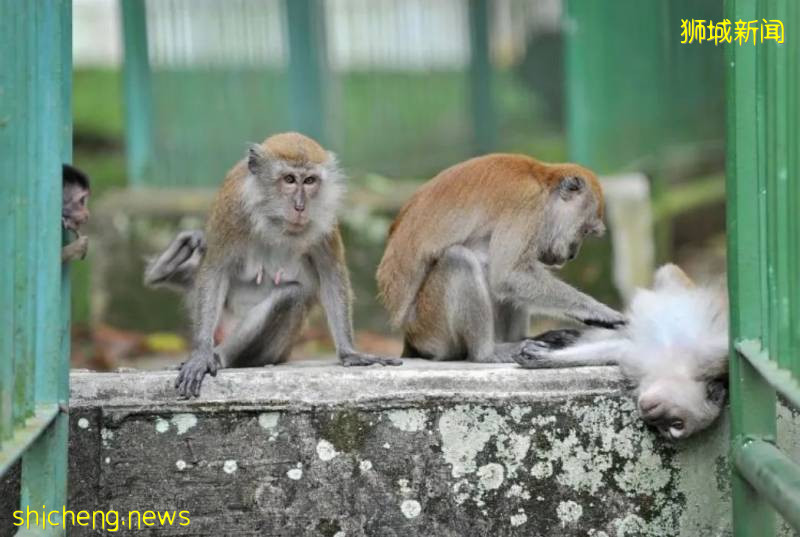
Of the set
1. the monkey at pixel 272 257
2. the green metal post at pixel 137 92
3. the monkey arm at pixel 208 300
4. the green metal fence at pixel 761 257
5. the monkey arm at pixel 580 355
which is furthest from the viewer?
the green metal post at pixel 137 92

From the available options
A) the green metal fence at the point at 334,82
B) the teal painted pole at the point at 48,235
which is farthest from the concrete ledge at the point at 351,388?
the green metal fence at the point at 334,82

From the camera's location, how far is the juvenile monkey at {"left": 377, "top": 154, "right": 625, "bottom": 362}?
770 centimetres

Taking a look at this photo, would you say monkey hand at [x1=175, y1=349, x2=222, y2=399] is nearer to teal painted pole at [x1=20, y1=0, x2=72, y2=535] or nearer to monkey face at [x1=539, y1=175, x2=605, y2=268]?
teal painted pole at [x1=20, y1=0, x2=72, y2=535]

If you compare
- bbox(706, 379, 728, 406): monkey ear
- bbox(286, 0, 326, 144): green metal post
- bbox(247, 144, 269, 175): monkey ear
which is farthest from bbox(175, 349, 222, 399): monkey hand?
bbox(286, 0, 326, 144): green metal post

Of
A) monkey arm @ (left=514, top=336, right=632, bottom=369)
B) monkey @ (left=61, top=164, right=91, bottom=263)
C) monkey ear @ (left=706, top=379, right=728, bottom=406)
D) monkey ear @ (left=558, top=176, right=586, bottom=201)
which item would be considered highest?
monkey @ (left=61, top=164, right=91, bottom=263)

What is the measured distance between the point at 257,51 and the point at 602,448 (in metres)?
8.78

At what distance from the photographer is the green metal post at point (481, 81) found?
13883 mm

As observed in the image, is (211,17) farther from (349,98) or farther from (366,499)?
(366,499)

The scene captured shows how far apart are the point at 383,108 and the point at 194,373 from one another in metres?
8.52

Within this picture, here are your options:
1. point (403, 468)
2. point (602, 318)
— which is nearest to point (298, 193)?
point (602, 318)

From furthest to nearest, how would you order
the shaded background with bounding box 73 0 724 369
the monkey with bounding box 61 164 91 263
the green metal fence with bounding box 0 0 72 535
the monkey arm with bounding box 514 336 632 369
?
the shaded background with bounding box 73 0 724 369 < the monkey with bounding box 61 164 91 263 < the monkey arm with bounding box 514 336 632 369 < the green metal fence with bounding box 0 0 72 535

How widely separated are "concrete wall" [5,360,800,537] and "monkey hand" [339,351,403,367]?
1209mm

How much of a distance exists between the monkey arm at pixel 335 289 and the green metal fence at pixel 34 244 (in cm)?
232

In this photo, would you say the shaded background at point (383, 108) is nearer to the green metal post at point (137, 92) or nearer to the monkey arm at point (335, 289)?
the green metal post at point (137, 92)
